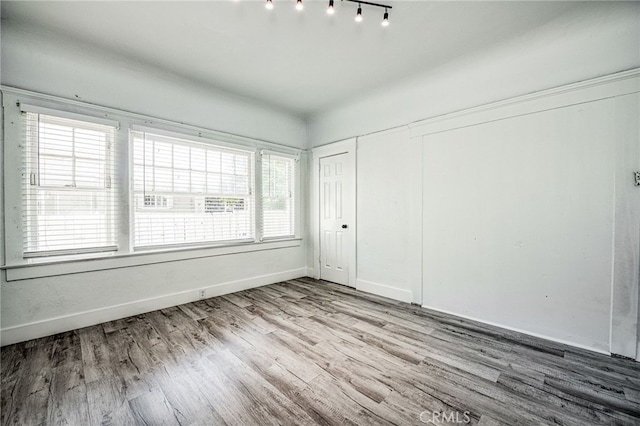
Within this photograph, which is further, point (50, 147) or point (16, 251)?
point (50, 147)

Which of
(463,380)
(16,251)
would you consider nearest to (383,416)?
(463,380)

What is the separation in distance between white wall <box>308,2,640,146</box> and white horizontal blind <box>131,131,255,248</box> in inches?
89.7

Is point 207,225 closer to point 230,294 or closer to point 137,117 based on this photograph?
point 230,294

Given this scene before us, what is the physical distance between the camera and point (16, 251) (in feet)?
8.09

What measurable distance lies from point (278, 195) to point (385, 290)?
2363mm

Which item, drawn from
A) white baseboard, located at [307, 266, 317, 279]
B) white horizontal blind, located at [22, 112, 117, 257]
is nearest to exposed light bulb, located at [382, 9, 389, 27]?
white horizontal blind, located at [22, 112, 117, 257]

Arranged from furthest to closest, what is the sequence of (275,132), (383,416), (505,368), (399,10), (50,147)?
(275,132) → (50,147) → (399,10) → (505,368) → (383,416)

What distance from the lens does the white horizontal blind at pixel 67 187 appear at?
2.54 meters

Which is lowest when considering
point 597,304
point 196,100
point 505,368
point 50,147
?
point 505,368

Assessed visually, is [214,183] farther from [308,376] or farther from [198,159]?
[308,376]

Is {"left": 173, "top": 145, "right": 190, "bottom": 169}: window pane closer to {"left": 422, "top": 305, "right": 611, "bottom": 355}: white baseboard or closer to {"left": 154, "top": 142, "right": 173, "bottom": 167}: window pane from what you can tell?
{"left": 154, "top": 142, "right": 173, "bottom": 167}: window pane

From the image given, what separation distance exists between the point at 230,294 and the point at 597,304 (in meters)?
4.12

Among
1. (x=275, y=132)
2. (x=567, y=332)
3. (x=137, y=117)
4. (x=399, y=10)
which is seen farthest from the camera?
(x=275, y=132)

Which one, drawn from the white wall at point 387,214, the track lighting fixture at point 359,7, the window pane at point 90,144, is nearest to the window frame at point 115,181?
the window pane at point 90,144
